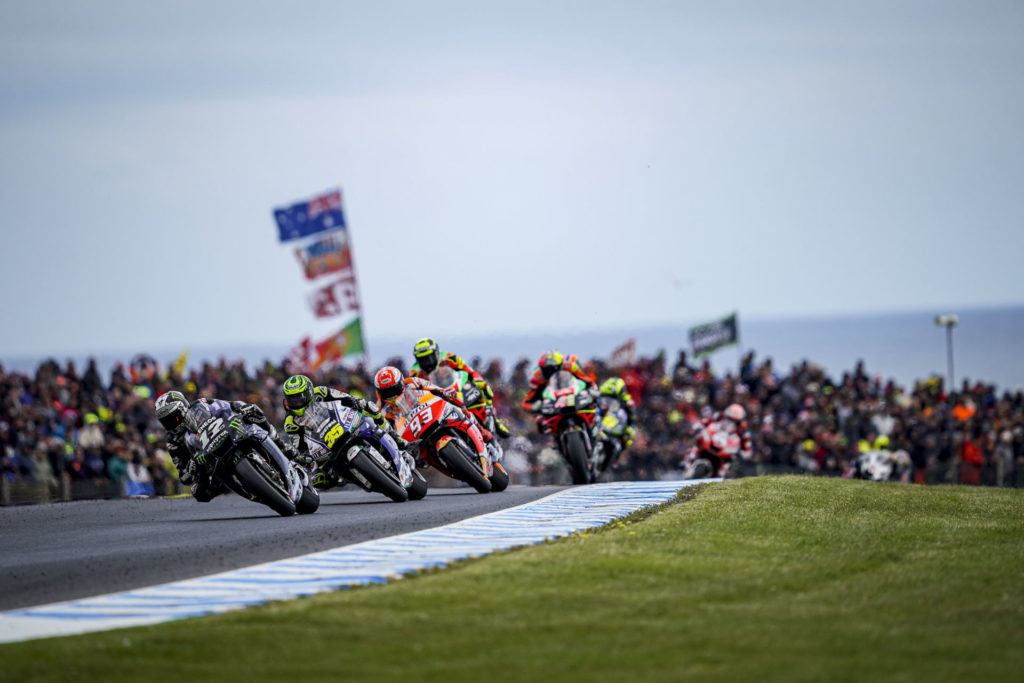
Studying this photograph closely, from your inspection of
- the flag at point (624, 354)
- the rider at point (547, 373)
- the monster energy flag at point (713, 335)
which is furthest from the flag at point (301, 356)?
the rider at point (547, 373)

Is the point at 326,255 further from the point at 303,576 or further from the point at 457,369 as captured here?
the point at 303,576

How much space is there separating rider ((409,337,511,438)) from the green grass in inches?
254

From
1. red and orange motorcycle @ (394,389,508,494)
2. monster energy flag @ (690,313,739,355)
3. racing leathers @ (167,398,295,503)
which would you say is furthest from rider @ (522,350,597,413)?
monster energy flag @ (690,313,739,355)

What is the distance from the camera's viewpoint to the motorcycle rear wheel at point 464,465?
57.2ft

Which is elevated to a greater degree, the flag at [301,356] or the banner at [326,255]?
the banner at [326,255]

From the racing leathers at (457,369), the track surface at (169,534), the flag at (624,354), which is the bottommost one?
the track surface at (169,534)

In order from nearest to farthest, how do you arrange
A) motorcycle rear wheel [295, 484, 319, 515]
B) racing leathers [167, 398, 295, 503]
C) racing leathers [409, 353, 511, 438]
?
racing leathers [167, 398, 295, 503] < motorcycle rear wheel [295, 484, 319, 515] < racing leathers [409, 353, 511, 438]

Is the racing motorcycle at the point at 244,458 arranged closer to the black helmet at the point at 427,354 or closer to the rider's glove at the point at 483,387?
the black helmet at the point at 427,354

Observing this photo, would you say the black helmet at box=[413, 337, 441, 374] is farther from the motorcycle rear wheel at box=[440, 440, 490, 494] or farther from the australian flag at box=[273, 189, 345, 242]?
the australian flag at box=[273, 189, 345, 242]

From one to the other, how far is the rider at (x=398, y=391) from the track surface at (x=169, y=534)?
3.37 ft

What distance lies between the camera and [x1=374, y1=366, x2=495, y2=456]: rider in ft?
57.4

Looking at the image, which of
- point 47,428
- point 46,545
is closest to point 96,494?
point 47,428

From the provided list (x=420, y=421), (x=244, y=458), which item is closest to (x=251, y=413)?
(x=244, y=458)

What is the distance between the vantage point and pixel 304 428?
53.6 ft
